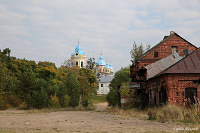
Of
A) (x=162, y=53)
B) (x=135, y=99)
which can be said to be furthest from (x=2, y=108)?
(x=162, y=53)

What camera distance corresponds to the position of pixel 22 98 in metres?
44.3

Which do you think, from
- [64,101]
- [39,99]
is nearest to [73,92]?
[64,101]

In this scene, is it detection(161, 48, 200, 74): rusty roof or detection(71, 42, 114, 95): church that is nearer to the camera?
detection(161, 48, 200, 74): rusty roof

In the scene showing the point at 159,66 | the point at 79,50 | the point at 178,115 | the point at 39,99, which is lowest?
the point at 178,115

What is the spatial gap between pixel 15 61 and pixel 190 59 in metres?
41.7

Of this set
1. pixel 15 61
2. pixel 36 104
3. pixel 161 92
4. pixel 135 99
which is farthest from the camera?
pixel 15 61

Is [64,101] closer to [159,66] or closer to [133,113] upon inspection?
[159,66]

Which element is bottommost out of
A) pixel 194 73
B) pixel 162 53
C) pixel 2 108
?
pixel 2 108

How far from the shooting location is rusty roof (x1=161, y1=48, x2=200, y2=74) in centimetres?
2506

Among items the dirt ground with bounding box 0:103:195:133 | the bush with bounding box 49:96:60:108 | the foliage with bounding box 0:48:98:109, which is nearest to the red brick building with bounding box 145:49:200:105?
the dirt ground with bounding box 0:103:195:133

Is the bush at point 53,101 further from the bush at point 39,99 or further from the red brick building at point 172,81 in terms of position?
the red brick building at point 172,81

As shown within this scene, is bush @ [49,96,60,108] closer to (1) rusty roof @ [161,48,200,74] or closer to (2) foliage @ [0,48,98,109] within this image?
(2) foliage @ [0,48,98,109]

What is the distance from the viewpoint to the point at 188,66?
2553 cm

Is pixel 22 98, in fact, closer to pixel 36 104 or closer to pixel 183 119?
pixel 36 104
